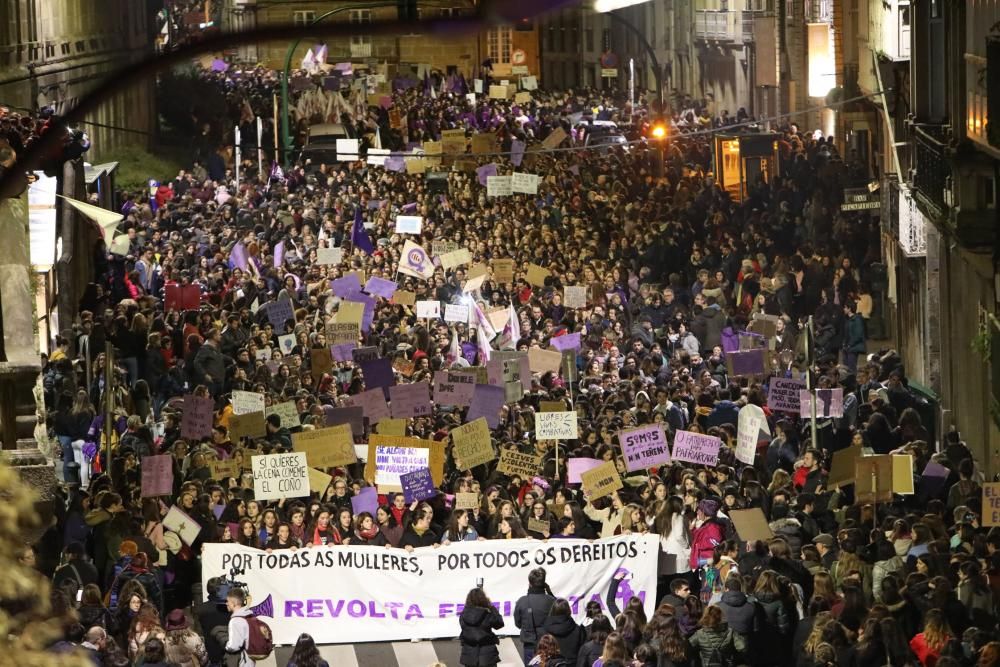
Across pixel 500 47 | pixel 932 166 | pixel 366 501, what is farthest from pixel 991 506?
pixel 500 47

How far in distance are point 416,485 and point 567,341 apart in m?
5.92

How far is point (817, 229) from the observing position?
31.6 m

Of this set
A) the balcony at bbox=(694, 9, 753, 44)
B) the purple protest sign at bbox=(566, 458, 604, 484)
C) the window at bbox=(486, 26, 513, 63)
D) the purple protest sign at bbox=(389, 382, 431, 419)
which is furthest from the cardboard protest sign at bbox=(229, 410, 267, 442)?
the window at bbox=(486, 26, 513, 63)

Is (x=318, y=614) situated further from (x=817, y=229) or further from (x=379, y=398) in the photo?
(x=817, y=229)

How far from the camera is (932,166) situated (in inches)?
1006

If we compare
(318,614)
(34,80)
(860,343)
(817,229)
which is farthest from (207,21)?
(318,614)

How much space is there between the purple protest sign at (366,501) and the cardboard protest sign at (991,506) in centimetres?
511

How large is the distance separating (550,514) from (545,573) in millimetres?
1265

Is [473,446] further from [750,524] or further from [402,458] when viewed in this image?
[750,524]

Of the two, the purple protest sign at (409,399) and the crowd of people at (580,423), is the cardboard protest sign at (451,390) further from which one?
the purple protest sign at (409,399)

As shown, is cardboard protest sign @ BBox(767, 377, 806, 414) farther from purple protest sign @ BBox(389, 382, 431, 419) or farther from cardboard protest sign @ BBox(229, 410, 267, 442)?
cardboard protest sign @ BBox(229, 410, 267, 442)

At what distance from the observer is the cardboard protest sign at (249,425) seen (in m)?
19.5

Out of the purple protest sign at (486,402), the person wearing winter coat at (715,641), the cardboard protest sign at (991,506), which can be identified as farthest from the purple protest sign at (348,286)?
the person wearing winter coat at (715,641)

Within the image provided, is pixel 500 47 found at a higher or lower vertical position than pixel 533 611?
higher
